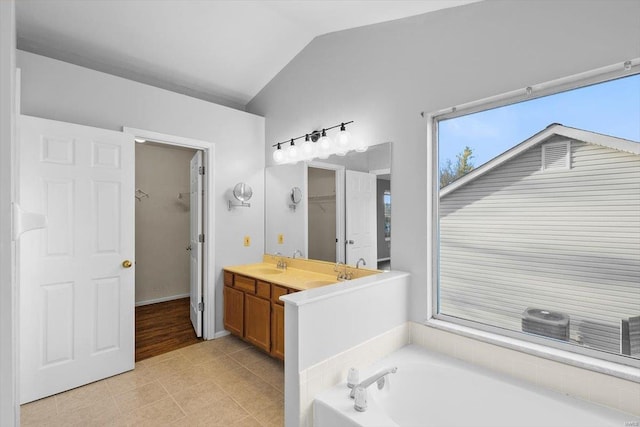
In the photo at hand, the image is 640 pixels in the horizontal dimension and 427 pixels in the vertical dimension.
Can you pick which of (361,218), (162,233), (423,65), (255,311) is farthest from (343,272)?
(162,233)

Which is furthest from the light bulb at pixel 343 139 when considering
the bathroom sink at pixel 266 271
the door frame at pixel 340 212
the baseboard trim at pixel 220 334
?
the baseboard trim at pixel 220 334

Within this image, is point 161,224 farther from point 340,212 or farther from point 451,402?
point 451,402

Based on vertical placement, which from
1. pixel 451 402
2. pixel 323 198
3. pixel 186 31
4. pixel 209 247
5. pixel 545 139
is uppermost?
pixel 186 31

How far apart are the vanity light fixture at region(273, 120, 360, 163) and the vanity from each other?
1.05 m

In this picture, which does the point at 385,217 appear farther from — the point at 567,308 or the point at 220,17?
the point at 220,17

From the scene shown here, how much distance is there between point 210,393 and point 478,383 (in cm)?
189

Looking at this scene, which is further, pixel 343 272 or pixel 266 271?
pixel 266 271

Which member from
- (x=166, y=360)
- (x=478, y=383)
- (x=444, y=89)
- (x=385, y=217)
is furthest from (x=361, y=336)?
(x=166, y=360)

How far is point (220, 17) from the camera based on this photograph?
270 centimetres

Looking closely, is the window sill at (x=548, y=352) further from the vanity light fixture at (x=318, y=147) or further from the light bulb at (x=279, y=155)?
the light bulb at (x=279, y=155)

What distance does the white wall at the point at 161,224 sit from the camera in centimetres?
465

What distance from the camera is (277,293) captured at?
268 cm

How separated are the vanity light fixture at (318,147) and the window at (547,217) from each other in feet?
2.45

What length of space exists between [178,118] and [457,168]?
2.65 meters
